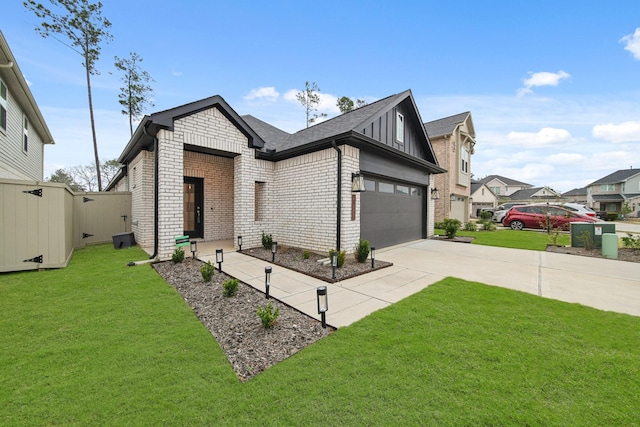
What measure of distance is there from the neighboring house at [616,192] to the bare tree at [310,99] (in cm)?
4239

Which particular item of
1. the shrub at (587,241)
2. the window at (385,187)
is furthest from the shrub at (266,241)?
the shrub at (587,241)

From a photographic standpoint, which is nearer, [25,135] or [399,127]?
[25,135]

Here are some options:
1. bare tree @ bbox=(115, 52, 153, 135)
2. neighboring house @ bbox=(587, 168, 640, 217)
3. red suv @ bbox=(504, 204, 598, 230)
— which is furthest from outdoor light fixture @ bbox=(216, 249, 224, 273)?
neighboring house @ bbox=(587, 168, 640, 217)

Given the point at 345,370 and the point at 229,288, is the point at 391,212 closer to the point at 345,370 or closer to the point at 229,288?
the point at 229,288

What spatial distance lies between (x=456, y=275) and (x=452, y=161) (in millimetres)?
14359

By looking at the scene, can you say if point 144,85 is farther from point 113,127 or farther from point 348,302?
point 348,302

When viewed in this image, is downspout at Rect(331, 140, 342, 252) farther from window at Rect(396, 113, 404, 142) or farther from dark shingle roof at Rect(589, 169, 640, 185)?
dark shingle roof at Rect(589, 169, 640, 185)

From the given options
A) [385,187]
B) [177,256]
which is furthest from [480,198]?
[177,256]

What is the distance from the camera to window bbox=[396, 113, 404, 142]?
8.84 m

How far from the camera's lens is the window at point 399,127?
8.84 m

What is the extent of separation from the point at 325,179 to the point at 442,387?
5.37m

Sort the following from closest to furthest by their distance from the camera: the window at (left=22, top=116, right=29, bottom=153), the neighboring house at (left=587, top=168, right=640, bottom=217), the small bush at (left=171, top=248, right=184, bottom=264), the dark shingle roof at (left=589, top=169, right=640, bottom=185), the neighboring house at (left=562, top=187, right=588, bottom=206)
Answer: the small bush at (left=171, top=248, right=184, bottom=264) < the window at (left=22, top=116, right=29, bottom=153) < the neighboring house at (left=587, top=168, right=640, bottom=217) < the dark shingle roof at (left=589, top=169, right=640, bottom=185) < the neighboring house at (left=562, top=187, right=588, bottom=206)

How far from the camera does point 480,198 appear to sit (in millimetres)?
32719

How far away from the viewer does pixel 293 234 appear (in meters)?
7.69
